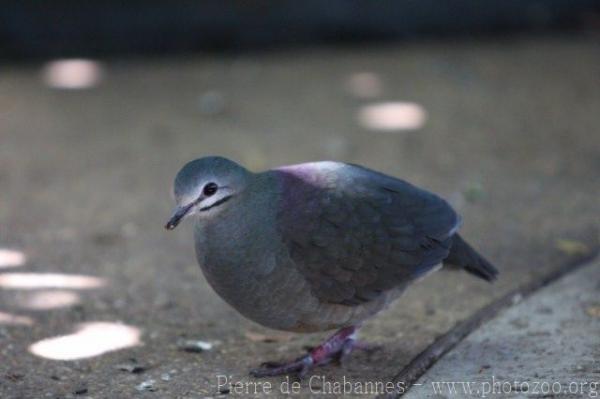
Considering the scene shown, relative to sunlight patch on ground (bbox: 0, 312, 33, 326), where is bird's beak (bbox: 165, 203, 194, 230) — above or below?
above

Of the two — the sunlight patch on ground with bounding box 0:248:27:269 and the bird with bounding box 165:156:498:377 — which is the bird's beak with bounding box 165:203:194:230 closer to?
the bird with bounding box 165:156:498:377

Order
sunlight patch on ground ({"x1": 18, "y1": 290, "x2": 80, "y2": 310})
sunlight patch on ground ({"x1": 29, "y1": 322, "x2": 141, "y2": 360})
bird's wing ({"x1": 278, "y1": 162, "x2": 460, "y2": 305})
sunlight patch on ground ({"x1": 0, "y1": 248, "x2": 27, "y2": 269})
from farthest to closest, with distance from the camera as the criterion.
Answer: sunlight patch on ground ({"x1": 0, "y1": 248, "x2": 27, "y2": 269}) → sunlight patch on ground ({"x1": 18, "y1": 290, "x2": 80, "y2": 310}) → sunlight patch on ground ({"x1": 29, "y1": 322, "x2": 141, "y2": 360}) → bird's wing ({"x1": 278, "y1": 162, "x2": 460, "y2": 305})

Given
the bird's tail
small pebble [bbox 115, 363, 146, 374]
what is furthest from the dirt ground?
the bird's tail

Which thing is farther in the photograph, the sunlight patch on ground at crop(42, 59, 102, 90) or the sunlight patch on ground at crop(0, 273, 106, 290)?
the sunlight patch on ground at crop(42, 59, 102, 90)

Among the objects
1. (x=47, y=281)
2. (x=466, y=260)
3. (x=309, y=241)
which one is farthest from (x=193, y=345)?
(x=466, y=260)

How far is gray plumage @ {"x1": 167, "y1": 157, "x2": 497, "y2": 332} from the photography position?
A: 330 centimetres

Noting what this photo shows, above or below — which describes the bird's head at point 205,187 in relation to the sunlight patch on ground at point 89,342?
above

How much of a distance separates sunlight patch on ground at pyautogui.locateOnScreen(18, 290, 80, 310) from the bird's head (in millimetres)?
1064

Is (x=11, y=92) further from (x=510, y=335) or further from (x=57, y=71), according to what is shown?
(x=510, y=335)

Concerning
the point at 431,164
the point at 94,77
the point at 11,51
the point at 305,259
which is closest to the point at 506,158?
the point at 431,164

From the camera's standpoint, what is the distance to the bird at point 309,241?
10.8 feet

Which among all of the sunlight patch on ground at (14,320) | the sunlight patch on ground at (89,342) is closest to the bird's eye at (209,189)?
the sunlight patch on ground at (89,342)

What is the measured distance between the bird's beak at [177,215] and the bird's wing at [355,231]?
337mm

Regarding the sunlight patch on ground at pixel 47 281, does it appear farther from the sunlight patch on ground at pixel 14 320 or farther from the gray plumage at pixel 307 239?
the gray plumage at pixel 307 239
